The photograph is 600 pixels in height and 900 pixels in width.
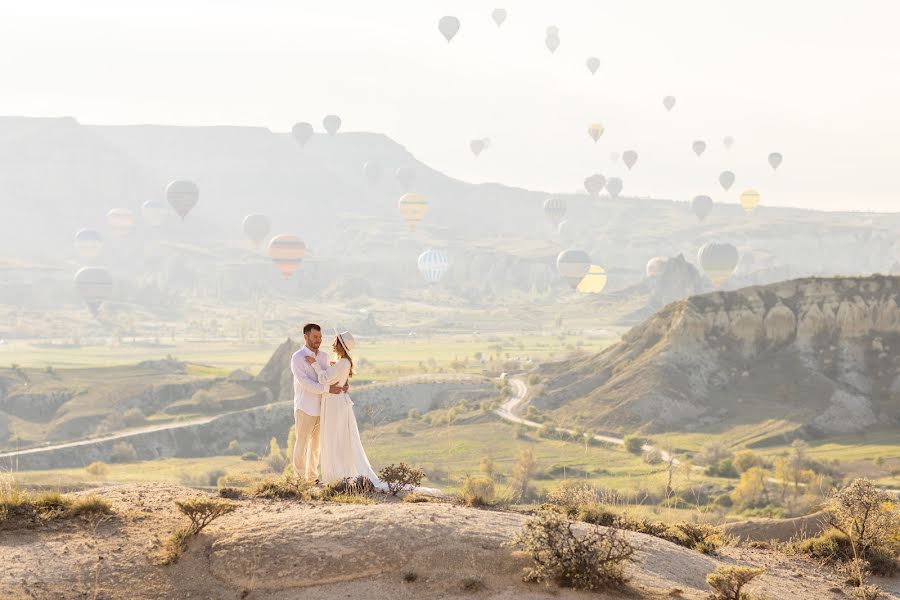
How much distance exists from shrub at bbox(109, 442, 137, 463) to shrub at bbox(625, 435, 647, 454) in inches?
1474

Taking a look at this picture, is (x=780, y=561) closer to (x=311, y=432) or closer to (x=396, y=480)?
(x=396, y=480)

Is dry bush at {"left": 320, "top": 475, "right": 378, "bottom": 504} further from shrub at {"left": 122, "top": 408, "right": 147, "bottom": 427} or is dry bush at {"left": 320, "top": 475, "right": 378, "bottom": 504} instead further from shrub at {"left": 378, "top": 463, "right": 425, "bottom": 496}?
shrub at {"left": 122, "top": 408, "right": 147, "bottom": 427}

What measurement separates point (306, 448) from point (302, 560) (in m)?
5.81

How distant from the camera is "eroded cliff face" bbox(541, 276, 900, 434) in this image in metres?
84.3

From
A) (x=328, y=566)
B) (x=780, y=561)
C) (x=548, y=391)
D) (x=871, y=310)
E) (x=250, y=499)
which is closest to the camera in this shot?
(x=328, y=566)

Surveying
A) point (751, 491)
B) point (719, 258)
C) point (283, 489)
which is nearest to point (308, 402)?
point (283, 489)

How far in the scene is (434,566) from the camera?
1385cm

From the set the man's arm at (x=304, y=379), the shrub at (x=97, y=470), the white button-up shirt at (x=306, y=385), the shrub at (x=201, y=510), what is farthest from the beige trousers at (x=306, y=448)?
the shrub at (x=97, y=470)

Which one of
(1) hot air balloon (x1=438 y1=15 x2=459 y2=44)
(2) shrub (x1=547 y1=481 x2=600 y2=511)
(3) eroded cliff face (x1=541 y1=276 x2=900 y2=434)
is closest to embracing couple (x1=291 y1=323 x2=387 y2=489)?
(2) shrub (x1=547 y1=481 x2=600 y2=511)

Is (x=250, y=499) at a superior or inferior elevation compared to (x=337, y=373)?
inferior

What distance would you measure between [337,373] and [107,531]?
16.9ft

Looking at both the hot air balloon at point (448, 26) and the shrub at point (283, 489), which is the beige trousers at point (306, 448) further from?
the hot air balloon at point (448, 26)

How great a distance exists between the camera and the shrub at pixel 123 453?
84.3 metres

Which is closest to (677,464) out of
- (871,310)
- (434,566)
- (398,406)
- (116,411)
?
(871,310)
